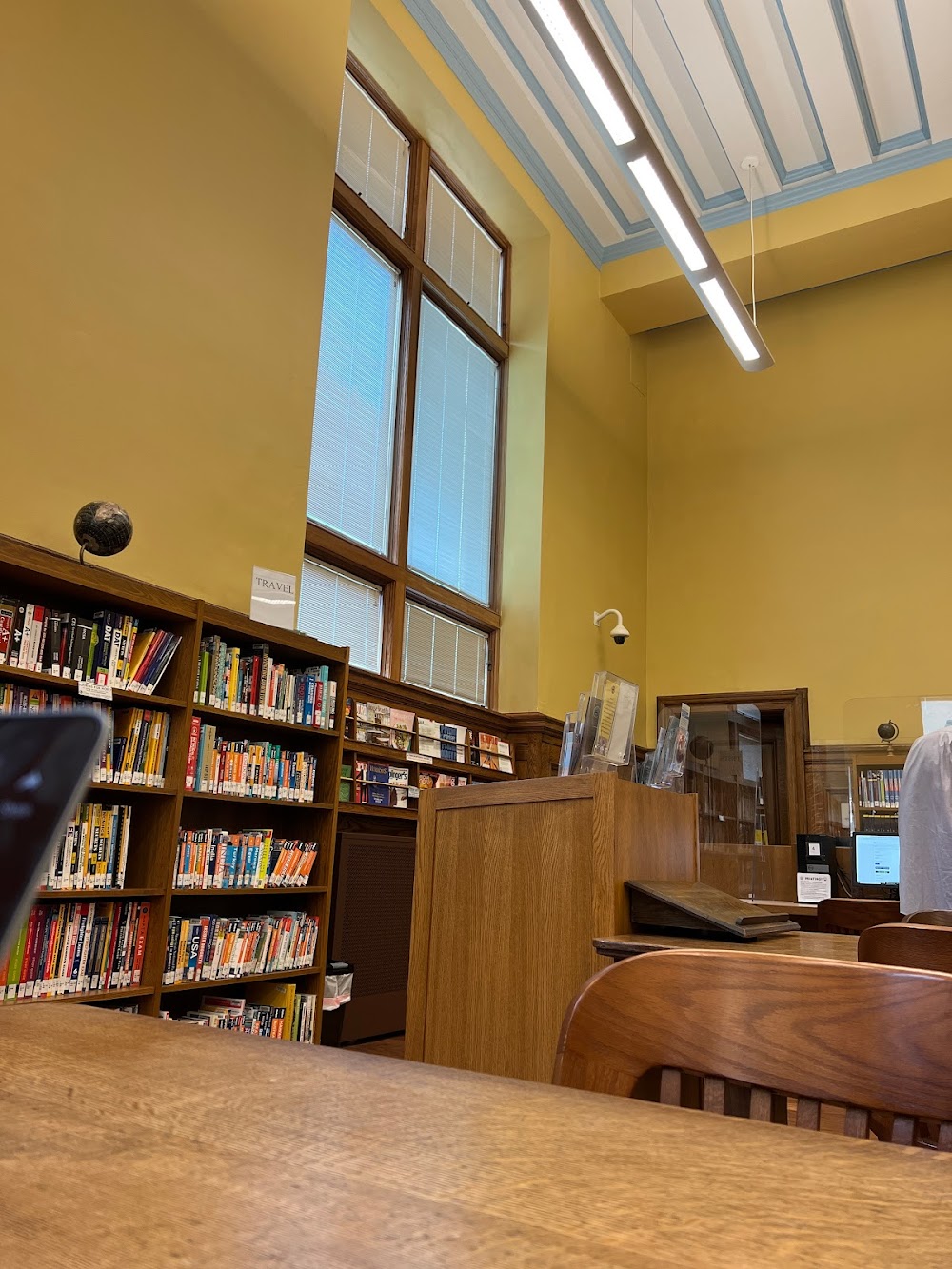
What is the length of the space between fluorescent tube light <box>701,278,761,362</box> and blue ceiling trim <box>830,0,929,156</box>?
76.7 inches

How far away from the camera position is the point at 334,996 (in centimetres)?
412

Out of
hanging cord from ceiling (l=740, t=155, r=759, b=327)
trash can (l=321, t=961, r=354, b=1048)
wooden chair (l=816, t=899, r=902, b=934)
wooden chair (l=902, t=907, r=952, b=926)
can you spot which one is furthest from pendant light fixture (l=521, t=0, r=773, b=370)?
trash can (l=321, t=961, r=354, b=1048)

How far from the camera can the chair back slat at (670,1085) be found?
2.72 feet

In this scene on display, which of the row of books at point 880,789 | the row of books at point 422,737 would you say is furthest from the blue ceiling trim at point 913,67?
the row of books at point 422,737

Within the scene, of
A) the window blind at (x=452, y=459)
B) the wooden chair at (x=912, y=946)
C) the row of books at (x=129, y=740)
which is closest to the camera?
the wooden chair at (x=912, y=946)

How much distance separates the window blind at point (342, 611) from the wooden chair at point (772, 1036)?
4422 mm

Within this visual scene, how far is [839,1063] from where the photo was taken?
2.52 ft

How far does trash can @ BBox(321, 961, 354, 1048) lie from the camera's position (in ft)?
13.4

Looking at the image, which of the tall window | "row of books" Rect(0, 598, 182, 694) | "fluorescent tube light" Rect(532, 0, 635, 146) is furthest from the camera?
the tall window

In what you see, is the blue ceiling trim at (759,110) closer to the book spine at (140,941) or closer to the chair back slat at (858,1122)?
the book spine at (140,941)

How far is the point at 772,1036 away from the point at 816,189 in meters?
7.83

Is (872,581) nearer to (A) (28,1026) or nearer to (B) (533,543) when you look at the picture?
(B) (533,543)

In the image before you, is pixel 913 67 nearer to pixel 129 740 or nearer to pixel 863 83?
pixel 863 83

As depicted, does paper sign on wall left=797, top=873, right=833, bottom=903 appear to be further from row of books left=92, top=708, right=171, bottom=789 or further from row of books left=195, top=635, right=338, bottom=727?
row of books left=92, top=708, right=171, bottom=789
